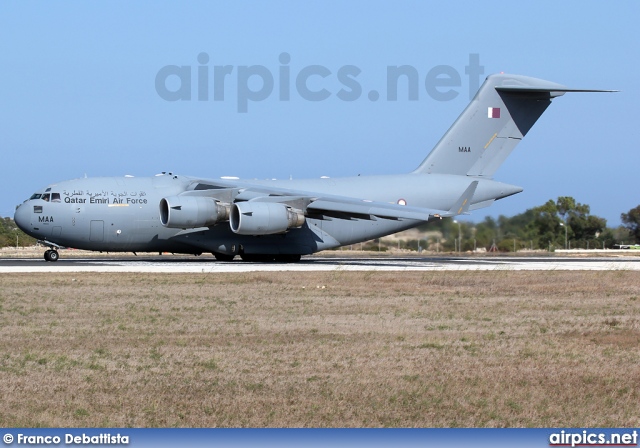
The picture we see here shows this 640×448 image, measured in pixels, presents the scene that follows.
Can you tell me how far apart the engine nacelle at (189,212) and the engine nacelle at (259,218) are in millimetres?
606

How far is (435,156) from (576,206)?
21.6 m

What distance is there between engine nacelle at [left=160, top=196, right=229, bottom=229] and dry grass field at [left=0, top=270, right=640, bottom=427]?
981 centimetres

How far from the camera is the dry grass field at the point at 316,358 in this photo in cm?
823

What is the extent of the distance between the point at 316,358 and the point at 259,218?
18662mm

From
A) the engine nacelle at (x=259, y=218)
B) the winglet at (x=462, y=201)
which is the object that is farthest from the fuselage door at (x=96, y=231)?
the winglet at (x=462, y=201)

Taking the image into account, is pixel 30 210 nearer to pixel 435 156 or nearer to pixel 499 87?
pixel 435 156

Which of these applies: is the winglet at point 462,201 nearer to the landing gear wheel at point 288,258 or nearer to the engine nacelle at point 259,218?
the engine nacelle at point 259,218

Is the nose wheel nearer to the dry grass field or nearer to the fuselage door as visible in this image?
the fuselage door

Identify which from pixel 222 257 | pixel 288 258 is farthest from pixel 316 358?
pixel 222 257

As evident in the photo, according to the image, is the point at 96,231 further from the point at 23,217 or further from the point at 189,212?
the point at 189,212

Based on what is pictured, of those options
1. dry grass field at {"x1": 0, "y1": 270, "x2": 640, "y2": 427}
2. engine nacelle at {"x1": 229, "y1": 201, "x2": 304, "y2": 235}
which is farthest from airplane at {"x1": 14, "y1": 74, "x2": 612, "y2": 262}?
dry grass field at {"x1": 0, "y1": 270, "x2": 640, "y2": 427}

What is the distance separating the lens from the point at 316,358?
427 inches

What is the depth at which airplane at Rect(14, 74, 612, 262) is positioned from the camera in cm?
2959

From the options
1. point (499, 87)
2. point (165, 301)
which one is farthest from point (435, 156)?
point (165, 301)
